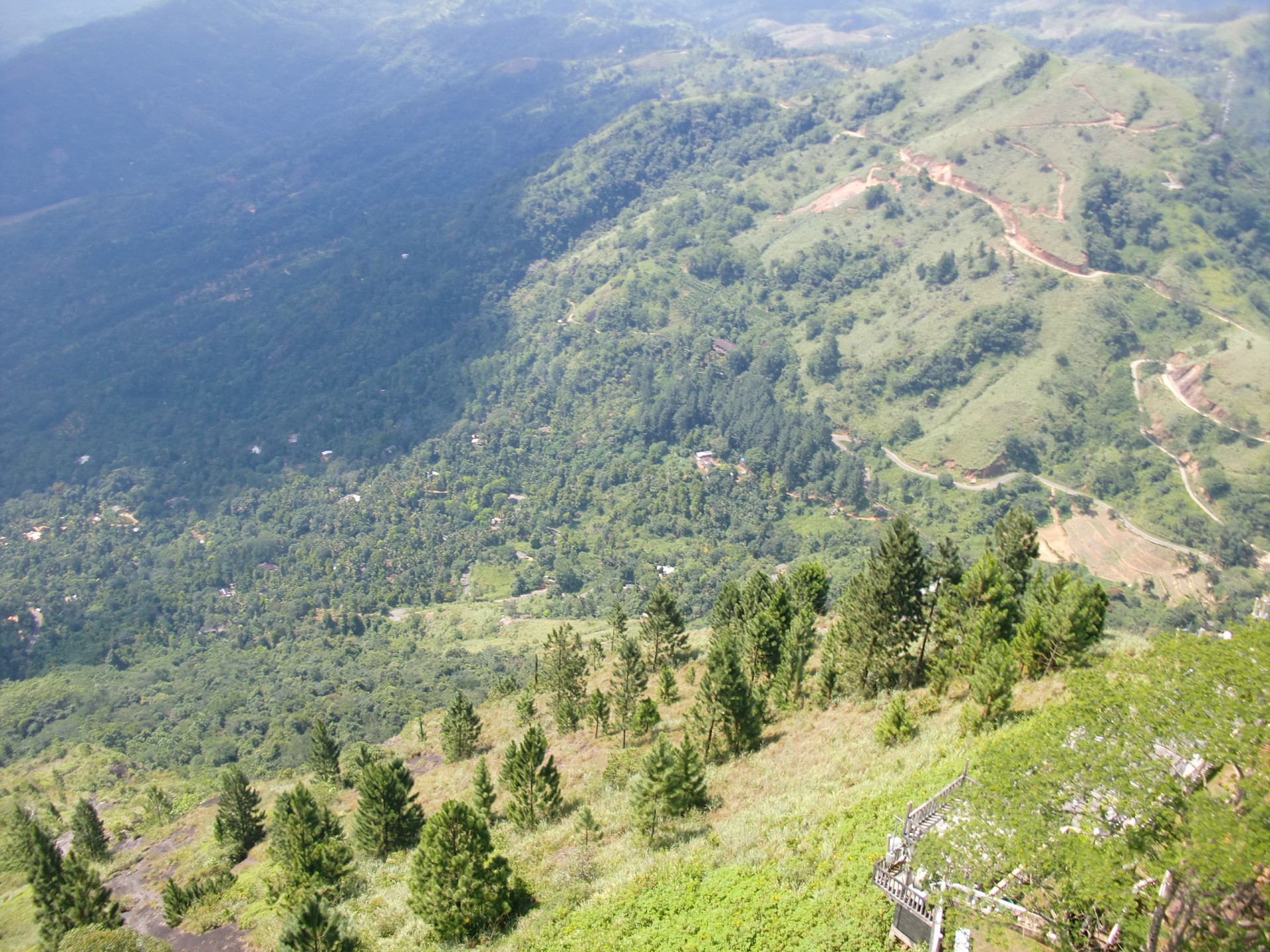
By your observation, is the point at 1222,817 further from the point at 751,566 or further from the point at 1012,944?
the point at 751,566

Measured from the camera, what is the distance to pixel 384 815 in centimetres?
4372

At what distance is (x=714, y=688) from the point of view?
42750 mm

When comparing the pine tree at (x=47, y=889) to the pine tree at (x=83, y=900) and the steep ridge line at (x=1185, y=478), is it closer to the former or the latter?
the pine tree at (x=83, y=900)

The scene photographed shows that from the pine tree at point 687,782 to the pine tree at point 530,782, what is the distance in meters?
7.94

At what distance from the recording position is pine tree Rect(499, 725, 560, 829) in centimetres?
4122

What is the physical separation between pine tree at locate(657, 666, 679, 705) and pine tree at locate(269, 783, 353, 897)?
22.0 m

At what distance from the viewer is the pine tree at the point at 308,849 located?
1480 inches

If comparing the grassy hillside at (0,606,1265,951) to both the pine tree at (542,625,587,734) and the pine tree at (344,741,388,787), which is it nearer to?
the pine tree at (542,625,587,734)

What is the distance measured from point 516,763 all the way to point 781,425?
326 ft

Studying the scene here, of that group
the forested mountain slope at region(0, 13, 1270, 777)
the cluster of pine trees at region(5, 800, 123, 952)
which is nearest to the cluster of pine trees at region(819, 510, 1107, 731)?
the cluster of pine trees at region(5, 800, 123, 952)

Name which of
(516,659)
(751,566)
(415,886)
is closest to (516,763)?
(415,886)

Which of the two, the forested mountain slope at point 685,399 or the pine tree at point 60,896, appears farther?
the forested mountain slope at point 685,399

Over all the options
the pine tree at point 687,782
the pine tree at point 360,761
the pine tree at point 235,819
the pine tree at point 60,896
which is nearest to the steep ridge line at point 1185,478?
the pine tree at point 687,782

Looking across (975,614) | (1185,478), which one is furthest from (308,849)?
(1185,478)
